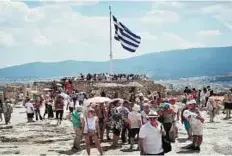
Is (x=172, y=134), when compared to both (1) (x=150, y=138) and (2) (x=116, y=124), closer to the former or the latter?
(2) (x=116, y=124)

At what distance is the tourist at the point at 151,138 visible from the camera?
41.6ft

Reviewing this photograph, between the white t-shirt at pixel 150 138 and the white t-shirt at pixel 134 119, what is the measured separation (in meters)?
5.68

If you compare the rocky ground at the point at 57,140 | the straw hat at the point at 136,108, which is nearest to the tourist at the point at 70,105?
the rocky ground at the point at 57,140

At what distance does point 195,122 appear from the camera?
17766 mm

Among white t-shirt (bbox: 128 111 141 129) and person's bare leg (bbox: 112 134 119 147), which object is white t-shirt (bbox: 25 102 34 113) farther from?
white t-shirt (bbox: 128 111 141 129)

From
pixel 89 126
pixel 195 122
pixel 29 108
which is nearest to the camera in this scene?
pixel 89 126

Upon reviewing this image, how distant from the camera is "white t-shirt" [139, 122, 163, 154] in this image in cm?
1267

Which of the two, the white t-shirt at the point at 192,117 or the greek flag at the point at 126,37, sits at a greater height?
the greek flag at the point at 126,37

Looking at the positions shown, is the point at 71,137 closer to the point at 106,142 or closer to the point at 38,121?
the point at 106,142

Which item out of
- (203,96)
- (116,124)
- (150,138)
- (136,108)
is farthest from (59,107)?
(150,138)

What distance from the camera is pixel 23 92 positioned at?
48594mm

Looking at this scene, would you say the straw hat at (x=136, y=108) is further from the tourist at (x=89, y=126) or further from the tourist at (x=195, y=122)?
the tourist at (x=89, y=126)

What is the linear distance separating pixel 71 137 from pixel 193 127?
588 centimetres

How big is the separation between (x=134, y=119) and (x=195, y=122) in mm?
2058
